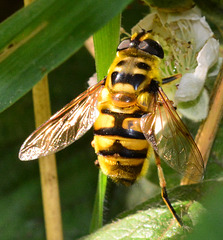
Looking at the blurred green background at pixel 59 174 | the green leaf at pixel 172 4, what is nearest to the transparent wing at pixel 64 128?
the green leaf at pixel 172 4

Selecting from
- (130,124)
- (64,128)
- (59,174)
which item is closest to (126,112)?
(130,124)

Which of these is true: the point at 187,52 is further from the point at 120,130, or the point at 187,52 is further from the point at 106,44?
the point at 120,130

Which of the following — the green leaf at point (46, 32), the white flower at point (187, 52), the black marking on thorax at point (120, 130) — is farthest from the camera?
the white flower at point (187, 52)

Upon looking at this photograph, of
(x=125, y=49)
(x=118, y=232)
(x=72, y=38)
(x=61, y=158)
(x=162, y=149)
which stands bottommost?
(x=61, y=158)

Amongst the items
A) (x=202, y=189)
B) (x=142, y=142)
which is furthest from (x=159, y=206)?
(x=142, y=142)

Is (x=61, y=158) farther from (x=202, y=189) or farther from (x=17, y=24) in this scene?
(x=17, y=24)

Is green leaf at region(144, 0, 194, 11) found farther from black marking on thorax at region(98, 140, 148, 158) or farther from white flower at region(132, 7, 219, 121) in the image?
black marking on thorax at region(98, 140, 148, 158)

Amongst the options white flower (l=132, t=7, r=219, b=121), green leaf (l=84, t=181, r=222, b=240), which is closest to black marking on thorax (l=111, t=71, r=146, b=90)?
white flower (l=132, t=7, r=219, b=121)

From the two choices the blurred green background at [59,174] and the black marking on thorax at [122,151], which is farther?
the blurred green background at [59,174]

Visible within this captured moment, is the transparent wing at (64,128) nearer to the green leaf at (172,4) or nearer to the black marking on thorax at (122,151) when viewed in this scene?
the black marking on thorax at (122,151)
